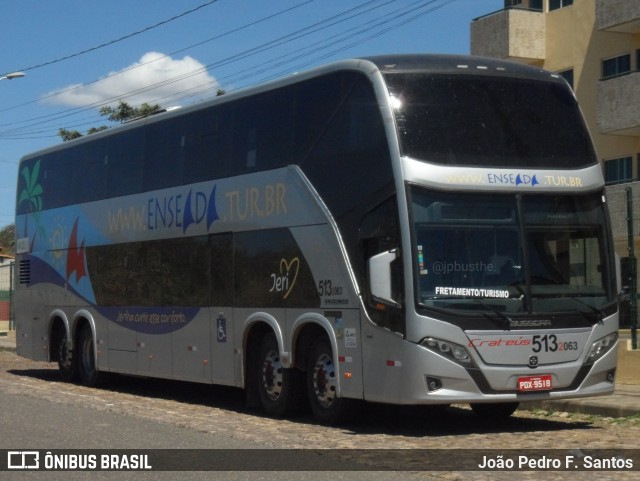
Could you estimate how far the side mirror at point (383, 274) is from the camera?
1266 centimetres

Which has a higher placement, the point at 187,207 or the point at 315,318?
the point at 187,207

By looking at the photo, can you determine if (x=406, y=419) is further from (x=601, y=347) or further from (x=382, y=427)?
(x=601, y=347)

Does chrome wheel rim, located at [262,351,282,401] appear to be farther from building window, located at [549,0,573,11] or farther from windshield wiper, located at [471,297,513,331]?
building window, located at [549,0,573,11]

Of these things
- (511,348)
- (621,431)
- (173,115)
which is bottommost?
(621,431)

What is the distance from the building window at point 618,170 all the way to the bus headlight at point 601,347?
1916 cm

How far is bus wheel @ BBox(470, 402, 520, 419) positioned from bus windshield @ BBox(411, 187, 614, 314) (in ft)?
6.70

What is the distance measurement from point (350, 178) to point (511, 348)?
2581mm

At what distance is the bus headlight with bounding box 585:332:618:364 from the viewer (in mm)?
13305

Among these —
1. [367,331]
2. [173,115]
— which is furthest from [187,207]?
[367,331]

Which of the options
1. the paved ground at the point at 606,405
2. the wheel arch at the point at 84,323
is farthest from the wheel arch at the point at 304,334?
the wheel arch at the point at 84,323

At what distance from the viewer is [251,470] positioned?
10164 mm

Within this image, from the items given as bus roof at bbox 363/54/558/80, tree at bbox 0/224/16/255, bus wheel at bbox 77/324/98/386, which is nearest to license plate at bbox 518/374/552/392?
bus roof at bbox 363/54/558/80

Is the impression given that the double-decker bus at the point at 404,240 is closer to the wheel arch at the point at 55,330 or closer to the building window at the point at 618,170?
the wheel arch at the point at 55,330

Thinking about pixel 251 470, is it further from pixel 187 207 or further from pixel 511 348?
pixel 187 207
